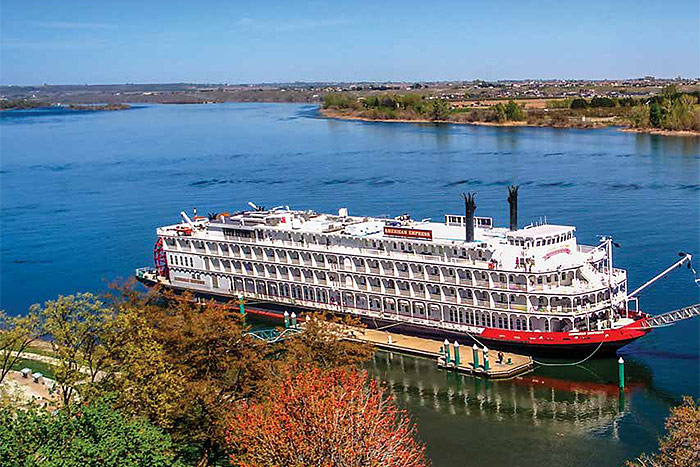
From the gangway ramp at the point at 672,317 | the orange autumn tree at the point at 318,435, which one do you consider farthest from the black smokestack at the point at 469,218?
the orange autumn tree at the point at 318,435

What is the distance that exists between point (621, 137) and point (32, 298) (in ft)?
376

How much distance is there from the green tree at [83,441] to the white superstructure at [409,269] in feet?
87.7

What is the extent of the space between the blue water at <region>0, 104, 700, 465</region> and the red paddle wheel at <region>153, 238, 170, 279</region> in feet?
14.2

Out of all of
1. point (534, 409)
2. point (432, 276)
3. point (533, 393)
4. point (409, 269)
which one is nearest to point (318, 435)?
point (534, 409)

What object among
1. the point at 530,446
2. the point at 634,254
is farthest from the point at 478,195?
the point at 530,446

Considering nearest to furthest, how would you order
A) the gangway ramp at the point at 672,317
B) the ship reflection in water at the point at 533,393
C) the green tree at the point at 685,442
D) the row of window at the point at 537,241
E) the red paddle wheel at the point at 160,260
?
the green tree at the point at 685,442 < the ship reflection in water at the point at 533,393 < the gangway ramp at the point at 672,317 < the row of window at the point at 537,241 < the red paddle wheel at the point at 160,260

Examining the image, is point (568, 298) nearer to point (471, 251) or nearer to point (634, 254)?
point (471, 251)

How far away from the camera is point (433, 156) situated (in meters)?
130

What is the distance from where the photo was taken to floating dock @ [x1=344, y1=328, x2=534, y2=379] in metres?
44.8

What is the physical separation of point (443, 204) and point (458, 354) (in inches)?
1682

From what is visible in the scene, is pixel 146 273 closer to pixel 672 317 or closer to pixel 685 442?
pixel 672 317

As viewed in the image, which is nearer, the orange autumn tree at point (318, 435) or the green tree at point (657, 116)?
the orange autumn tree at point (318, 435)

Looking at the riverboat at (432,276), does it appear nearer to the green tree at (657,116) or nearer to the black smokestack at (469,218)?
the black smokestack at (469,218)

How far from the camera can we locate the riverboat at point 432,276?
4619 cm
